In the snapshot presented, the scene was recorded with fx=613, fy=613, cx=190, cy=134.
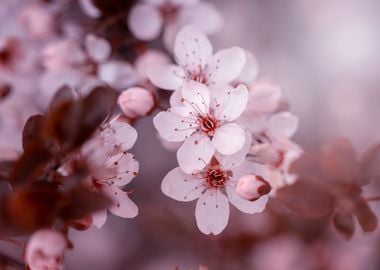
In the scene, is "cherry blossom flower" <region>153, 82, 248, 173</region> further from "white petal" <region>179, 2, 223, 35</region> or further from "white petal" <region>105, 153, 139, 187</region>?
"white petal" <region>179, 2, 223, 35</region>

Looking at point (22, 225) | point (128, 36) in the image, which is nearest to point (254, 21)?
point (128, 36)

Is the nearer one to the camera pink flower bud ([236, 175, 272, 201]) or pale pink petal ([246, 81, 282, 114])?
pink flower bud ([236, 175, 272, 201])

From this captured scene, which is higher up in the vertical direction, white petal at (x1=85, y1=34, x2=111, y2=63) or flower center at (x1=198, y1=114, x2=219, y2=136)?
flower center at (x1=198, y1=114, x2=219, y2=136)

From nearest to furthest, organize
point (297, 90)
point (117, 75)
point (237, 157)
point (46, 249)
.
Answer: point (46, 249) → point (237, 157) → point (117, 75) → point (297, 90)

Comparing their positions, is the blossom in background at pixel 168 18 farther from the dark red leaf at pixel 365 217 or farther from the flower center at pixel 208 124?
the dark red leaf at pixel 365 217

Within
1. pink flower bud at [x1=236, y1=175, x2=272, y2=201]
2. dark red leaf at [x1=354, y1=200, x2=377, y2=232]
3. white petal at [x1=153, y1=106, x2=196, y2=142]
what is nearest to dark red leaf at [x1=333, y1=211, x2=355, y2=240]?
dark red leaf at [x1=354, y1=200, x2=377, y2=232]

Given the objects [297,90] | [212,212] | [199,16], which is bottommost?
[297,90]

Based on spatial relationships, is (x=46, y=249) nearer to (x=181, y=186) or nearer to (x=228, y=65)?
(x=181, y=186)

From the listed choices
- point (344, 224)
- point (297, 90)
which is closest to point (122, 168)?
point (344, 224)
